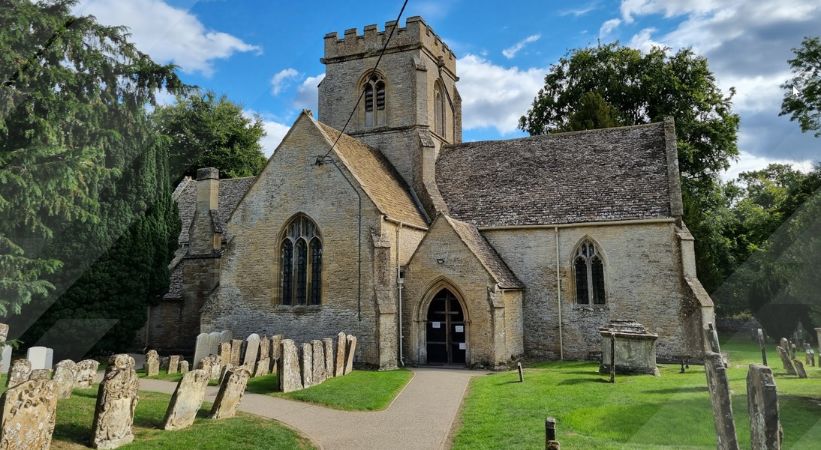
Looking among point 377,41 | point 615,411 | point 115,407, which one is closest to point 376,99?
point 377,41

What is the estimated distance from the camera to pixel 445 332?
20.5 metres

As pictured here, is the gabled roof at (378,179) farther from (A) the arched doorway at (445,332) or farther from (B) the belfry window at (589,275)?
(B) the belfry window at (589,275)

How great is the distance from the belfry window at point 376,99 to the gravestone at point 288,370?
1527 centimetres

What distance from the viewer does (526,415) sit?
1130 cm

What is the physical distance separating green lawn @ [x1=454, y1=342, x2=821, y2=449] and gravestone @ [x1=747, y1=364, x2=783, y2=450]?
9.60ft

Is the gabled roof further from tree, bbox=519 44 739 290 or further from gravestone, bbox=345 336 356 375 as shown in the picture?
tree, bbox=519 44 739 290

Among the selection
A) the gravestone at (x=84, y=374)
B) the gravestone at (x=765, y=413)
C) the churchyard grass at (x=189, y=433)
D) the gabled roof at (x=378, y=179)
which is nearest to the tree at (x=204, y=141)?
the gabled roof at (x=378, y=179)

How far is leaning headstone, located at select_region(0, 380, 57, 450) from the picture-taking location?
26.2 ft

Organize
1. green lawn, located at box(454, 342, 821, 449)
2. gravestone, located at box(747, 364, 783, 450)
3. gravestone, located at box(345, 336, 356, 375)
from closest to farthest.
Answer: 1. gravestone, located at box(747, 364, 783, 450)
2. green lawn, located at box(454, 342, 821, 449)
3. gravestone, located at box(345, 336, 356, 375)

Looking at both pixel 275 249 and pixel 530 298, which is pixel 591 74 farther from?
pixel 275 249

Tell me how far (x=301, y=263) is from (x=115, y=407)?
11.9 metres

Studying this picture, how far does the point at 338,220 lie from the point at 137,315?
9.23 meters

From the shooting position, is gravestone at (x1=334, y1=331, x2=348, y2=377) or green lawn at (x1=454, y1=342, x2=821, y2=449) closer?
green lawn at (x1=454, y1=342, x2=821, y2=449)

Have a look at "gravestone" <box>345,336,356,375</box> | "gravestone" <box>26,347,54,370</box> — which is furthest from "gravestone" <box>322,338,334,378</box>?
"gravestone" <box>26,347,54,370</box>
